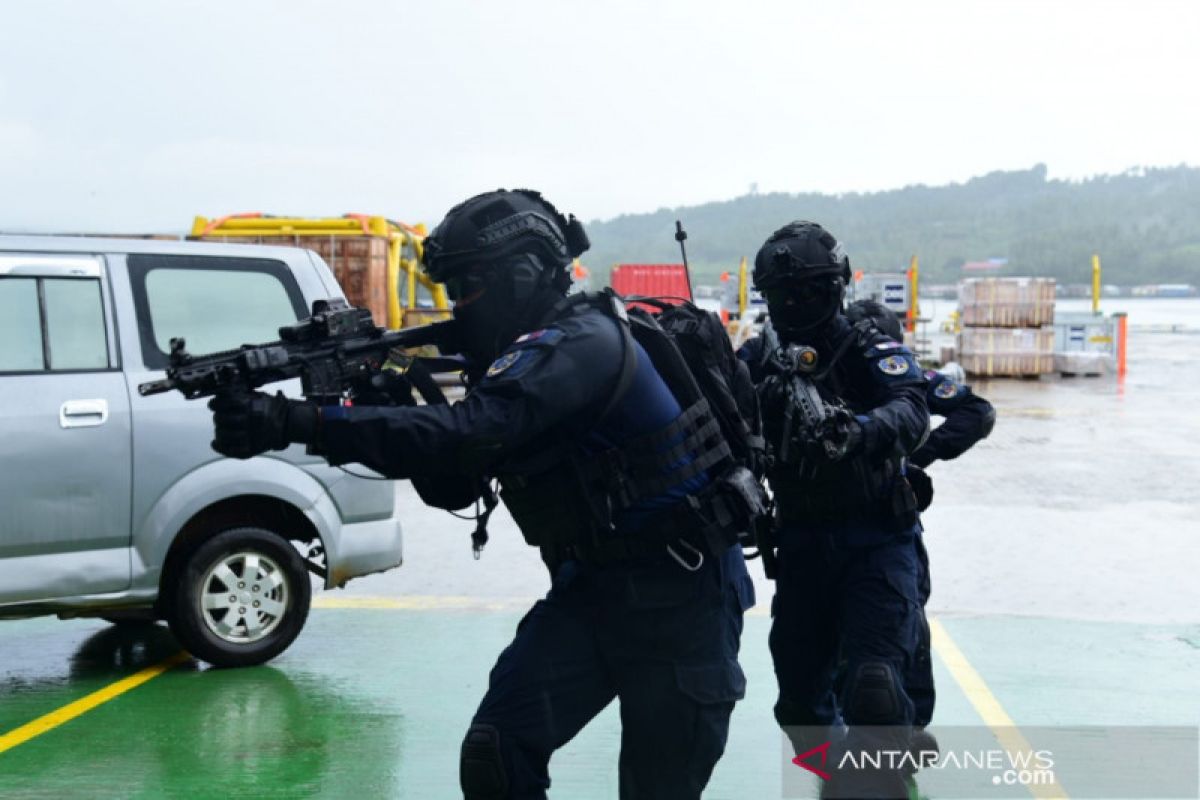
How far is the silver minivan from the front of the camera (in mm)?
6082

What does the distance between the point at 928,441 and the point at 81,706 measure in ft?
12.1

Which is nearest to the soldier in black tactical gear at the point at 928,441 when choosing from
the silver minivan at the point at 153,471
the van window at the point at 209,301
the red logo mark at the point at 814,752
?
the red logo mark at the point at 814,752

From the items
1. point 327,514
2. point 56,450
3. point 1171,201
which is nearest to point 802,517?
point 327,514

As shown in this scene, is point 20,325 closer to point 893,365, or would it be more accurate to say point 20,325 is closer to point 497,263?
point 497,263

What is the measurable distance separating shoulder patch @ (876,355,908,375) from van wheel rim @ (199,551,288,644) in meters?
3.22

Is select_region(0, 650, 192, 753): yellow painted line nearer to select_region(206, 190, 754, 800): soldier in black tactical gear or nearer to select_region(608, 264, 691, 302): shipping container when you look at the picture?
select_region(206, 190, 754, 800): soldier in black tactical gear

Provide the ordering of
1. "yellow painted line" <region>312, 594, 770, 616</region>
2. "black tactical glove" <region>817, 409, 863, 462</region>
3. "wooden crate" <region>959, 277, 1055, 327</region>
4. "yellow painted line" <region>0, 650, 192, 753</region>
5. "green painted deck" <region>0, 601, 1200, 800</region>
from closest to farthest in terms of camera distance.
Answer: "black tactical glove" <region>817, 409, 863, 462</region> < "green painted deck" <region>0, 601, 1200, 800</region> < "yellow painted line" <region>0, 650, 192, 753</region> < "yellow painted line" <region>312, 594, 770, 616</region> < "wooden crate" <region>959, 277, 1055, 327</region>

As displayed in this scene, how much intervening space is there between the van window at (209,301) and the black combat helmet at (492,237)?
124 inches

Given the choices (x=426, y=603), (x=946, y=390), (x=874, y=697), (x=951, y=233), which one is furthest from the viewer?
(x=951, y=233)

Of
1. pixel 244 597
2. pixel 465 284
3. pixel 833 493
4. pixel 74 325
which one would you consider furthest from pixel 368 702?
pixel 465 284

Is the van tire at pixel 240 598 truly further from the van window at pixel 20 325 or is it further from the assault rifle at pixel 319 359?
the assault rifle at pixel 319 359

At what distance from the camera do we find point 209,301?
667 cm

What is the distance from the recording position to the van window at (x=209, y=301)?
21.2ft

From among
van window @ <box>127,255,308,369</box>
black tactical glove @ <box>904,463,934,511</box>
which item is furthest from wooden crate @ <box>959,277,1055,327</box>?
black tactical glove @ <box>904,463,934,511</box>
